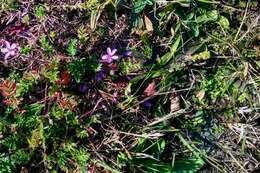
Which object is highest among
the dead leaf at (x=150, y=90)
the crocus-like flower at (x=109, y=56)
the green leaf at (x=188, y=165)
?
the crocus-like flower at (x=109, y=56)

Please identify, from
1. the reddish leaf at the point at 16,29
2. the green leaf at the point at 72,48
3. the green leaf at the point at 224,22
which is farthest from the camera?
the green leaf at the point at 224,22

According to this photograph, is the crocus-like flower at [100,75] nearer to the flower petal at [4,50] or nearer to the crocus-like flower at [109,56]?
the crocus-like flower at [109,56]

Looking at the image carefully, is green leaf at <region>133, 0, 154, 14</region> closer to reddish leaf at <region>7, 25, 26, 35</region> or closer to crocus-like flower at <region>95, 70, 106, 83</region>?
crocus-like flower at <region>95, 70, 106, 83</region>

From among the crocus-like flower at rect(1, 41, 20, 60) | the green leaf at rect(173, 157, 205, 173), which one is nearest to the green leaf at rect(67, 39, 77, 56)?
the crocus-like flower at rect(1, 41, 20, 60)

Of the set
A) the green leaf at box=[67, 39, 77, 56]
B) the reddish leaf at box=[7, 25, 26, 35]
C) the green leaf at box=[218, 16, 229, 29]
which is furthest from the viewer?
the green leaf at box=[218, 16, 229, 29]

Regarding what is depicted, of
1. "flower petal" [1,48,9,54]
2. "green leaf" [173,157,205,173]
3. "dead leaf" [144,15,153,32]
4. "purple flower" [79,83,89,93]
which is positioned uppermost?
"flower petal" [1,48,9,54]

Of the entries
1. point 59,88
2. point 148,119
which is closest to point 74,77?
point 59,88

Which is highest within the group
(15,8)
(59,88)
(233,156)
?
(15,8)

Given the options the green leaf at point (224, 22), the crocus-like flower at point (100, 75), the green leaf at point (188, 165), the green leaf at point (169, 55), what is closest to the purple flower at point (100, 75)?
the crocus-like flower at point (100, 75)

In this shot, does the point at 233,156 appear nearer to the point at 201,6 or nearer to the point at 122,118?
the point at 122,118

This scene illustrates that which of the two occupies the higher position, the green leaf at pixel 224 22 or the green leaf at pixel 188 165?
the green leaf at pixel 224 22

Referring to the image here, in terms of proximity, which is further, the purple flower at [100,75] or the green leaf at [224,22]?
the green leaf at [224,22]
